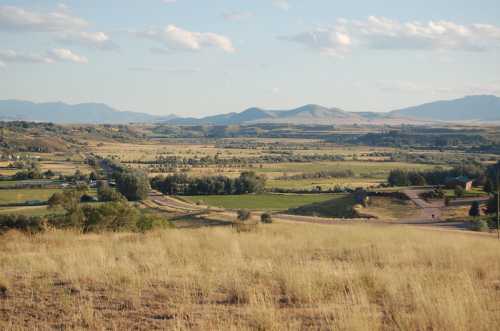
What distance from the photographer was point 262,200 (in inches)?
3155

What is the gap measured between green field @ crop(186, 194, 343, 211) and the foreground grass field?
189 ft

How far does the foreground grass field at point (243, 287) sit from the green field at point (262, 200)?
189 feet

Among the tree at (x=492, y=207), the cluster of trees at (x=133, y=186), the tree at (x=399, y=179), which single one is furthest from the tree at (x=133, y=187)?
the tree at (x=492, y=207)

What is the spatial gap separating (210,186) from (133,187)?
47.2 feet

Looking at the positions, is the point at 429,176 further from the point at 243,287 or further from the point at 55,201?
the point at 243,287

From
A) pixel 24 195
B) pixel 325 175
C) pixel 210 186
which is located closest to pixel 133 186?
pixel 210 186

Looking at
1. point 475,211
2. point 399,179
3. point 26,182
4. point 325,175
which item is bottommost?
point 325,175

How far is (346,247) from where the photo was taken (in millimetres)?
13781

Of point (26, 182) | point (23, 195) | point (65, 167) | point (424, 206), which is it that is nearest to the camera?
point (424, 206)

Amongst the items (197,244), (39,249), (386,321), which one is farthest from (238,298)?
(39,249)

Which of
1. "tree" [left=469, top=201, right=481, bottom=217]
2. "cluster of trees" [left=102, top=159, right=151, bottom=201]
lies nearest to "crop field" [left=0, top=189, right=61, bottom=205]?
"cluster of trees" [left=102, top=159, right=151, bottom=201]

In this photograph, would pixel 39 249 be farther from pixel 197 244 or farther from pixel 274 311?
pixel 274 311

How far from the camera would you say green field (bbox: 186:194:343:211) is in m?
73.4

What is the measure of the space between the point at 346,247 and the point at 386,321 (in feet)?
21.8
